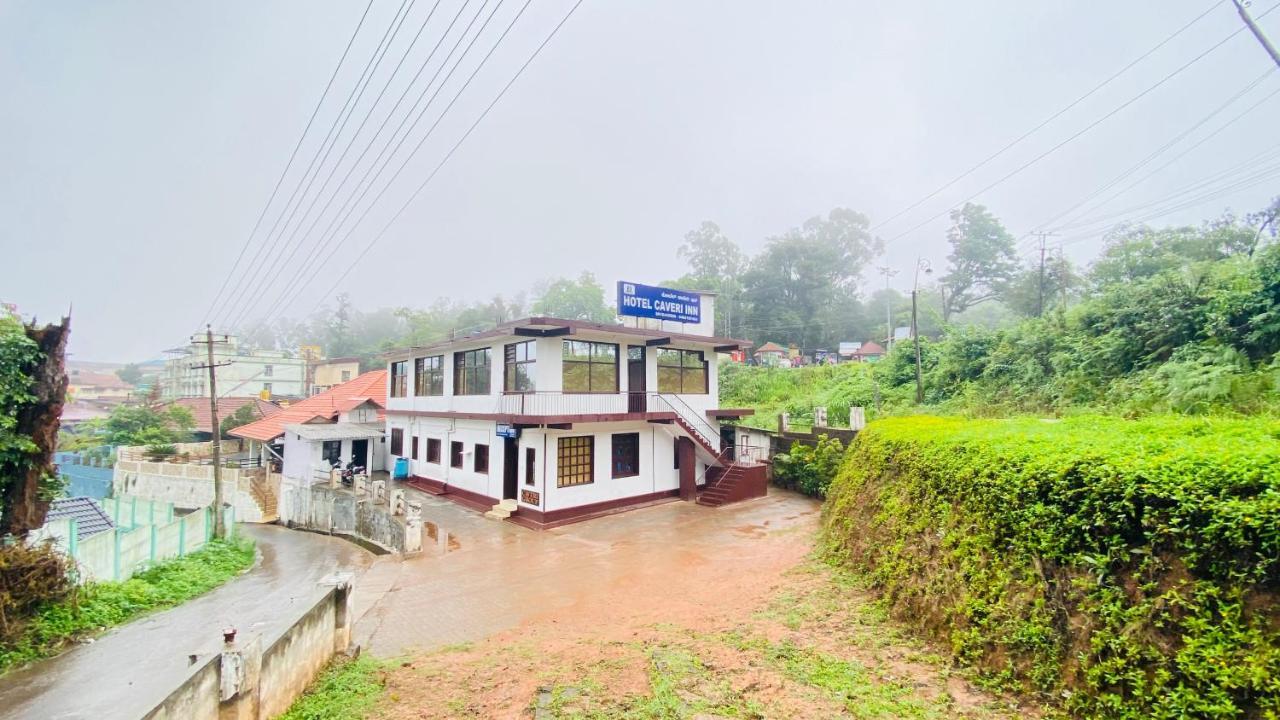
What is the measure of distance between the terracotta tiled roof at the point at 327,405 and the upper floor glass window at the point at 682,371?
49.3 feet

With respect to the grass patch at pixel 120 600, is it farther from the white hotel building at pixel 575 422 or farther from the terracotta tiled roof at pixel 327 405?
the terracotta tiled roof at pixel 327 405

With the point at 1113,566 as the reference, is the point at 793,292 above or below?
above

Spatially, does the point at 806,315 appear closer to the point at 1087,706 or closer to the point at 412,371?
the point at 412,371

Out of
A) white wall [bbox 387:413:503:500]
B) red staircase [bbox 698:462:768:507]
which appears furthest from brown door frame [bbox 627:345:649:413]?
white wall [bbox 387:413:503:500]

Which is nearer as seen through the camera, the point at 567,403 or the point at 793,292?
the point at 567,403

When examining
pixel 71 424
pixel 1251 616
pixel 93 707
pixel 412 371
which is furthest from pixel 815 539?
pixel 71 424

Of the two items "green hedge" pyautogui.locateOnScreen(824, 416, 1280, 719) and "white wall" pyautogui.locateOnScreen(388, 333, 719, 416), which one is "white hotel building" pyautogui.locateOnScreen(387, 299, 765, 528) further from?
"green hedge" pyautogui.locateOnScreen(824, 416, 1280, 719)

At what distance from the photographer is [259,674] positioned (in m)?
4.82

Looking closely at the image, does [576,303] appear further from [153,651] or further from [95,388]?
[95,388]

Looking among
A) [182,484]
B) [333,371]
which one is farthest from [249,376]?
[182,484]

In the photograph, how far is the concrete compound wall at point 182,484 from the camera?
2152 cm

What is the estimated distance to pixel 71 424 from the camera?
4606 cm

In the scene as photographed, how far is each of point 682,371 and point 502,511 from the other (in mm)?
7195

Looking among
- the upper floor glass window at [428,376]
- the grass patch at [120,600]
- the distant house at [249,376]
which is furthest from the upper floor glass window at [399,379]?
the distant house at [249,376]
